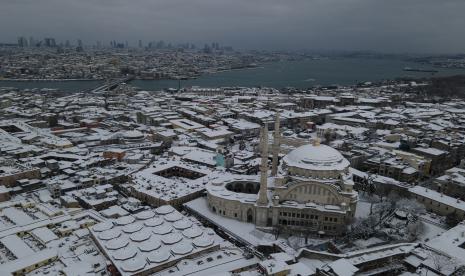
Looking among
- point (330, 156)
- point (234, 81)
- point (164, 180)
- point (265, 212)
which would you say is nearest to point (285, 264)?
point (265, 212)

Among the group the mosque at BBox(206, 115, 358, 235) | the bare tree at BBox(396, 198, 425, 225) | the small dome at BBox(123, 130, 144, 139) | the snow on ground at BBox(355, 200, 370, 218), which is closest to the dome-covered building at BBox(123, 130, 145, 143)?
the small dome at BBox(123, 130, 144, 139)

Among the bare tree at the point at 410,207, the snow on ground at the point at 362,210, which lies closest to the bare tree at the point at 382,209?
the snow on ground at the point at 362,210

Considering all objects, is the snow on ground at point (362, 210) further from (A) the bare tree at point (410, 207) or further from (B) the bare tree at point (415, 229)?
(B) the bare tree at point (415, 229)

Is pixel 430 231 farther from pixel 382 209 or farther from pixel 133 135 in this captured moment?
pixel 133 135

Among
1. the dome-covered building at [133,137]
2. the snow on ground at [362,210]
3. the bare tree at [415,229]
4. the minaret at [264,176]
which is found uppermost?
the minaret at [264,176]

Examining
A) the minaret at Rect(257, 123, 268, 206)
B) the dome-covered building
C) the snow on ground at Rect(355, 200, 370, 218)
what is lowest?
the snow on ground at Rect(355, 200, 370, 218)

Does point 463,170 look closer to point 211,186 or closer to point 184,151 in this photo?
point 211,186

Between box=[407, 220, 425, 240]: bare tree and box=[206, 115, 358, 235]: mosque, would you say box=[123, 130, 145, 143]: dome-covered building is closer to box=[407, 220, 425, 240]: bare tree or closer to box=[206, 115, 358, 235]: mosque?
box=[206, 115, 358, 235]: mosque

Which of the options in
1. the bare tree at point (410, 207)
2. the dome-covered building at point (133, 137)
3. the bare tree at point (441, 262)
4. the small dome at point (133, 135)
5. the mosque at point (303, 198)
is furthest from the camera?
the small dome at point (133, 135)
